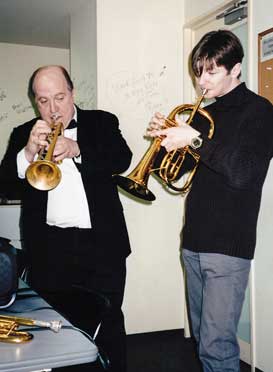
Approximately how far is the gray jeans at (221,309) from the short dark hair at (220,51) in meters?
0.77

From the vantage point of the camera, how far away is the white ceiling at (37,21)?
369 centimetres

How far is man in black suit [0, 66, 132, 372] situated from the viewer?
196cm

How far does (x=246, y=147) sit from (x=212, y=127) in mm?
241

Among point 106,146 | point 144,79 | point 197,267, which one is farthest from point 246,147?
point 144,79

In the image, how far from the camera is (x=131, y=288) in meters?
3.30

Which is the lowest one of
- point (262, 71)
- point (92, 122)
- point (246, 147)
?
point (246, 147)

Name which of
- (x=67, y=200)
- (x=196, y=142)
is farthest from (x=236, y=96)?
(x=67, y=200)

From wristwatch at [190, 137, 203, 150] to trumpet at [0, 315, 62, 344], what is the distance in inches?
34.1

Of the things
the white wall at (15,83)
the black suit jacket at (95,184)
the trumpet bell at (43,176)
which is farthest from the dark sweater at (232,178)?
the white wall at (15,83)

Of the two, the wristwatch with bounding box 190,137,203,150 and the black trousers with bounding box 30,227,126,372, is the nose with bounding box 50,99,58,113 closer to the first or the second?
the black trousers with bounding box 30,227,126,372

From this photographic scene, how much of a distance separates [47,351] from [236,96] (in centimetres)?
123

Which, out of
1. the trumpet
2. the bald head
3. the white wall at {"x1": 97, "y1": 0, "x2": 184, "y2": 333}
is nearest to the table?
the trumpet

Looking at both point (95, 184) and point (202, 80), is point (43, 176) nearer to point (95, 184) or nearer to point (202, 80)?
point (95, 184)

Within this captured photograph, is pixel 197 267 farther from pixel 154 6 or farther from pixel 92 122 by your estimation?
pixel 154 6
